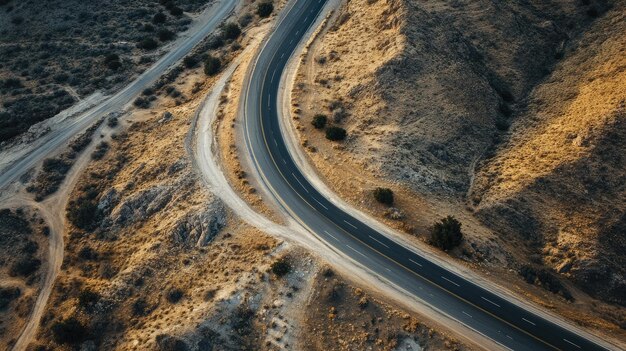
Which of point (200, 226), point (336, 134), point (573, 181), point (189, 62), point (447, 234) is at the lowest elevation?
point (200, 226)

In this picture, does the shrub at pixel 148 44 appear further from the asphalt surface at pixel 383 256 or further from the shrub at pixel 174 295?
the shrub at pixel 174 295

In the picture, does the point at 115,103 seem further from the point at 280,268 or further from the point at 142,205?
the point at 280,268

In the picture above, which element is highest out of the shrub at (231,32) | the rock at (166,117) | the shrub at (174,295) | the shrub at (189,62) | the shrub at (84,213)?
the shrub at (231,32)

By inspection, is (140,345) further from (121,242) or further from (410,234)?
(410,234)

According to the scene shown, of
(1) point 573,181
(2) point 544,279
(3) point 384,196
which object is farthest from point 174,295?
(1) point 573,181

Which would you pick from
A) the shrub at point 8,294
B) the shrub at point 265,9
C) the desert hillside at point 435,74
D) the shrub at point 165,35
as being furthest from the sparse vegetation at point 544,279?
the shrub at point 165,35

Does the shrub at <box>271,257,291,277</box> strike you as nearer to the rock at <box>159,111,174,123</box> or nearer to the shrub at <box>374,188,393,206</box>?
the shrub at <box>374,188,393,206</box>
